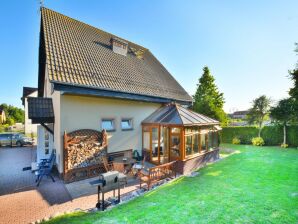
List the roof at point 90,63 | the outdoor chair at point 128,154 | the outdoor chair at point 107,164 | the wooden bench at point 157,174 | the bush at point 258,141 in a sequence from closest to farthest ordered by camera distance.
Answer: the wooden bench at point 157,174
the outdoor chair at point 107,164
the roof at point 90,63
the outdoor chair at point 128,154
the bush at point 258,141

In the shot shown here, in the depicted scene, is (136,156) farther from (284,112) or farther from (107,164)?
(284,112)

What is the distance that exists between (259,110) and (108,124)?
66.4 ft

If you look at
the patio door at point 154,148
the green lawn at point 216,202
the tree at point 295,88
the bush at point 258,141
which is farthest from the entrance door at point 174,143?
the tree at point 295,88

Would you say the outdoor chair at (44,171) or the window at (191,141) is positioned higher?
the window at (191,141)

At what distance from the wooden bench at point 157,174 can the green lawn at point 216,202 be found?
555 mm

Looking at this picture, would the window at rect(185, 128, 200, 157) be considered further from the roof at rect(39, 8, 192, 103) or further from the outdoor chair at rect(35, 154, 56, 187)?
the outdoor chair at rect(35, 154, 56, 187)

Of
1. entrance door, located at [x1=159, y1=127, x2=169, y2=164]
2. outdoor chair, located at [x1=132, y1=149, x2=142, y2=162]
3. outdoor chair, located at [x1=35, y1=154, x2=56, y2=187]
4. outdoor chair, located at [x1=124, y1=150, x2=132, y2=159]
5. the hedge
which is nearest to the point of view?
outdoor chair, located at [x1=35, y1=154, x2=56, y2=187]

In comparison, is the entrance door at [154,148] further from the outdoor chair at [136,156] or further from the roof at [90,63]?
the roof at [90,63]

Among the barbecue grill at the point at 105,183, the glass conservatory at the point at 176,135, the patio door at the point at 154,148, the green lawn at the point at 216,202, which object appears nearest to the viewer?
the green lawn at the point at 216,202

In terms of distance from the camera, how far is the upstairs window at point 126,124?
1152 centimetres

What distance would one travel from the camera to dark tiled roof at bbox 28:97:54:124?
9.23 metres

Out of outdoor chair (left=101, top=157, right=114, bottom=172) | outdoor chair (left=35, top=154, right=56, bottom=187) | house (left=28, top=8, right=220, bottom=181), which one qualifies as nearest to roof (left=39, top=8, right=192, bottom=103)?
house (left=28, top=8, right=220, bottom=181)

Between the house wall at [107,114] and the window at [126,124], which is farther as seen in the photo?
the window at [126,124]

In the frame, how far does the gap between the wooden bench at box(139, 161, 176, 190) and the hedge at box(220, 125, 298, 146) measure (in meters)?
15.8
